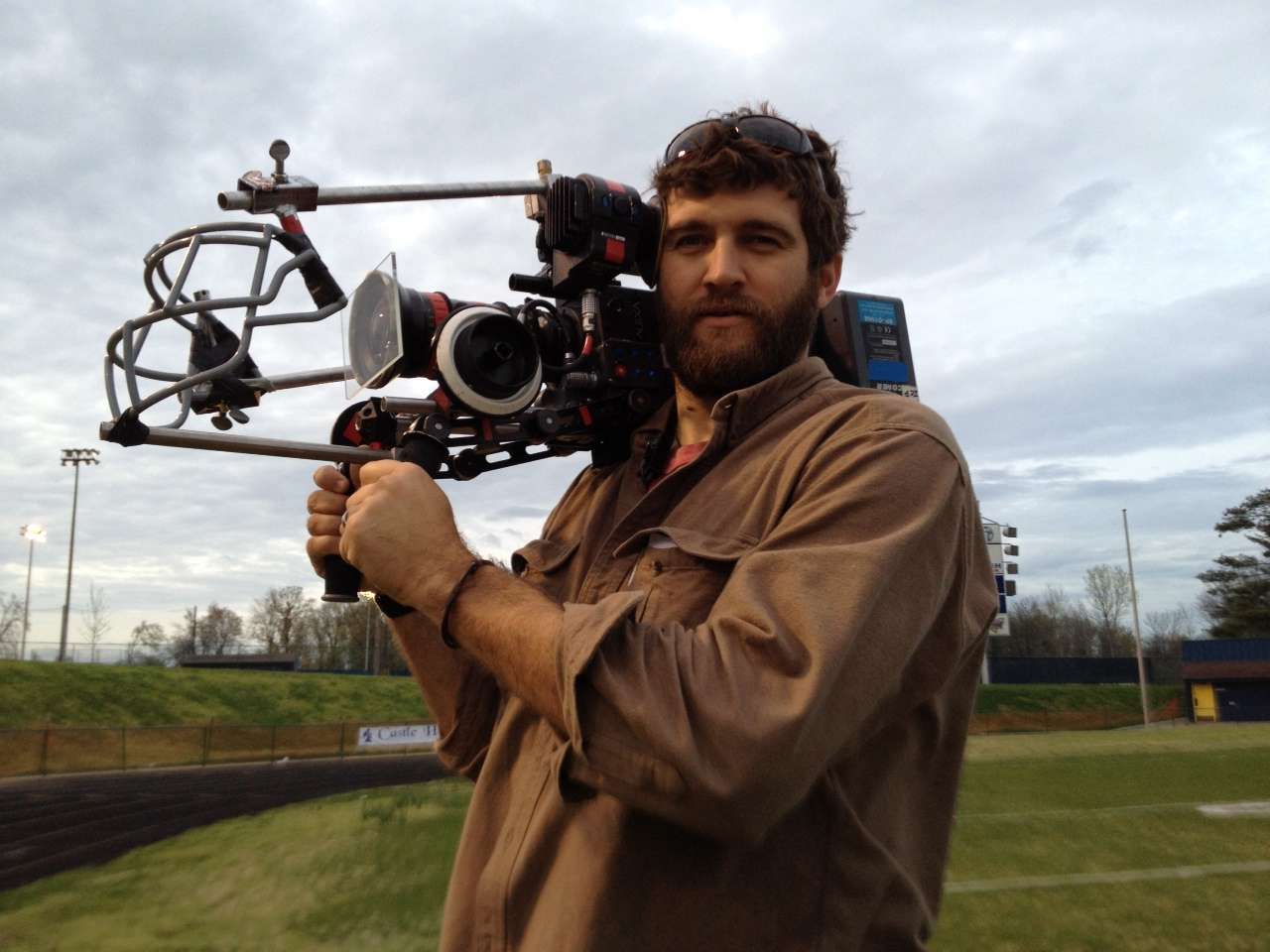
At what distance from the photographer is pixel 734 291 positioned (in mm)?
1860

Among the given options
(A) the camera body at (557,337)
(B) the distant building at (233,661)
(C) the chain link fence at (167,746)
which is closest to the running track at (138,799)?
(C) the chain link fence at (167,746)

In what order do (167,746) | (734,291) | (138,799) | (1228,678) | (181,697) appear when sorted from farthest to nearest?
(1228,678), (181,697), (167,746), (138,799), (734,291)

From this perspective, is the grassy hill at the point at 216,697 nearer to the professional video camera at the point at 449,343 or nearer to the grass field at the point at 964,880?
the grass field at the point at 964,880

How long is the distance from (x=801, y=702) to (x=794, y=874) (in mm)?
360

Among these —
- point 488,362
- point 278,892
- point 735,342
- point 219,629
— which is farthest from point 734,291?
point 219,629

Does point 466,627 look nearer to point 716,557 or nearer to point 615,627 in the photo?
point 615,627

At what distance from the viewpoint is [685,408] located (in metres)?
2.00

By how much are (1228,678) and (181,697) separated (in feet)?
140

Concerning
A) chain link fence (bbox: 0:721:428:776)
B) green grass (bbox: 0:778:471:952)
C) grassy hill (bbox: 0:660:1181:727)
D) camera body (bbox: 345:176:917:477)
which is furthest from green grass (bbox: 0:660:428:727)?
camera body (bbox: 345:176:917:477)

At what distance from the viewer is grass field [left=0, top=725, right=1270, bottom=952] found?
4594 millimetres

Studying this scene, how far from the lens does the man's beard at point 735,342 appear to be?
1.86 metres

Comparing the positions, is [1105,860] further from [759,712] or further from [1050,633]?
[1050,633]

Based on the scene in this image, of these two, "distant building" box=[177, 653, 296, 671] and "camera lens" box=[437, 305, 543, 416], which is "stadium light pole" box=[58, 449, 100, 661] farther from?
"camera lens" box=[437, 305, 543, 416]

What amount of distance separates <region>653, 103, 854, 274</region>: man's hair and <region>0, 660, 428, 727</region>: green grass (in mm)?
33311
